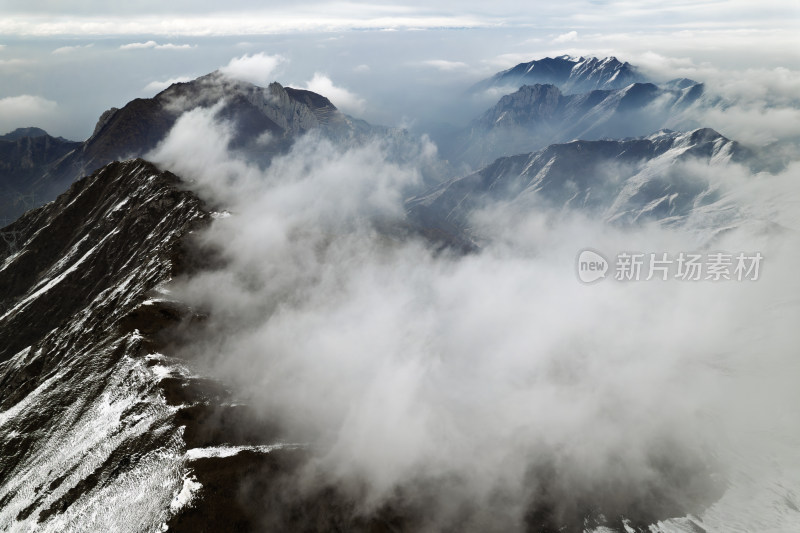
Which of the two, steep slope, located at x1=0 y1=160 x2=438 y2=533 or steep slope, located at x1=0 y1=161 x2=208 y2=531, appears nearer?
steep slope, located at x1=0 y1=160 x2=438 y2=533

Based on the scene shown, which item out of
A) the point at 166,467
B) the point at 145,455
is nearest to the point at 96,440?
the point at 145,455

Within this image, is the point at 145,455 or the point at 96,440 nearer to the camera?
the point at 145,455

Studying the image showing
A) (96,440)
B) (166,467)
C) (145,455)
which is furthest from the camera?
(96,440)

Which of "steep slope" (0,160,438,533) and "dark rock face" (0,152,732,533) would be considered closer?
"steep slope" (0,160,438,533)

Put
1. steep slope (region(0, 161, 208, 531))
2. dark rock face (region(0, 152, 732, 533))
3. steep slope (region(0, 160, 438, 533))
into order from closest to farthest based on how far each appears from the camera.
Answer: steep slope (region(0, 160, 438, 533))
dark rock face (region(0, 152, 732, 533))
steep slope (region(0, 161, 208, 531))

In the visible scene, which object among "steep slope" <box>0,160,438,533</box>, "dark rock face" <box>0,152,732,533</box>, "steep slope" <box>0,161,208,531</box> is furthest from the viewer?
"steep slope" <box>0,161,208,531</box>

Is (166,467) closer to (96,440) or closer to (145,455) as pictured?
(145,455)

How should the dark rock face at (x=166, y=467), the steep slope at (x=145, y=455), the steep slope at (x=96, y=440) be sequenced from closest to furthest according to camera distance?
the steep slope at (x=145, y=455) < the dark rock face at (x=166, y=467) < the steep slope at (x=96, y=440)

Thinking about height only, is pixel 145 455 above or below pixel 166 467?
above

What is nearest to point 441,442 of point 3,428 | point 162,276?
point 162,276

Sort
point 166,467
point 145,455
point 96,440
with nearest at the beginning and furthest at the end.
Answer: point 166,467
point 145,455
point 96,440

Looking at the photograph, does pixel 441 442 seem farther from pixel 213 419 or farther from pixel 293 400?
pixel 213 419

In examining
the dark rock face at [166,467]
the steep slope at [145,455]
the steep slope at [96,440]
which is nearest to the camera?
the steep slope at [145,455]
